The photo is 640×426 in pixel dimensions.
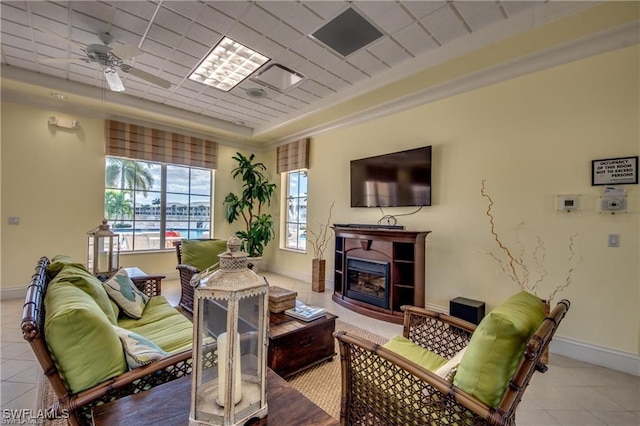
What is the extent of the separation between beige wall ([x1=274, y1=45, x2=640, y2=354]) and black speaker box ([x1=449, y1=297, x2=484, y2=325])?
0.22 m

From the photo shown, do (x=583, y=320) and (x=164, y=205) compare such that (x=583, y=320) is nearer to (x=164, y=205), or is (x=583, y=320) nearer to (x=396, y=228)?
(x=396, y=228)

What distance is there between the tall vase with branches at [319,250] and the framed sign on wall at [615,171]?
10.3 ft

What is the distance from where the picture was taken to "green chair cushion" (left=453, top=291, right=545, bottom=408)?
958mm

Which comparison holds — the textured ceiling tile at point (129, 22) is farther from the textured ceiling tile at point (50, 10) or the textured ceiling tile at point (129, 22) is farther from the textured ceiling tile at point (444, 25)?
the textured ceiling tile at point (444, 25)

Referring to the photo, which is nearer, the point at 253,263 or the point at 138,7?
the point at 253,263

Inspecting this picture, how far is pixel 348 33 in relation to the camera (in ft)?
8.49

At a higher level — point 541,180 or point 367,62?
point 367,62

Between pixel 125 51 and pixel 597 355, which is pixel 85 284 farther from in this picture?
pixel 597 355

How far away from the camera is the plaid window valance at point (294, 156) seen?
16.9 feet

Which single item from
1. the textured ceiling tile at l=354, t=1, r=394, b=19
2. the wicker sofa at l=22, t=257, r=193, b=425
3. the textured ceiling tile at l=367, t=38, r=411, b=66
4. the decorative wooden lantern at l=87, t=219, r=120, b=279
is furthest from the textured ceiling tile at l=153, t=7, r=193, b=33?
the wicker sofa at l=22, t=257, r=193, b=425

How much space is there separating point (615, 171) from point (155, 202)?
6062 mm

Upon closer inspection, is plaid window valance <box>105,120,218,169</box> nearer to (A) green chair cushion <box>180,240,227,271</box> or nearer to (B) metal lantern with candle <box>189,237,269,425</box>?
(A) green chair cushion <box>180,240,227,271</box>

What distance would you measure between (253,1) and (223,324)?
2492mm

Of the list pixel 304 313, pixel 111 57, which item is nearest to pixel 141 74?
pixel 111 57
